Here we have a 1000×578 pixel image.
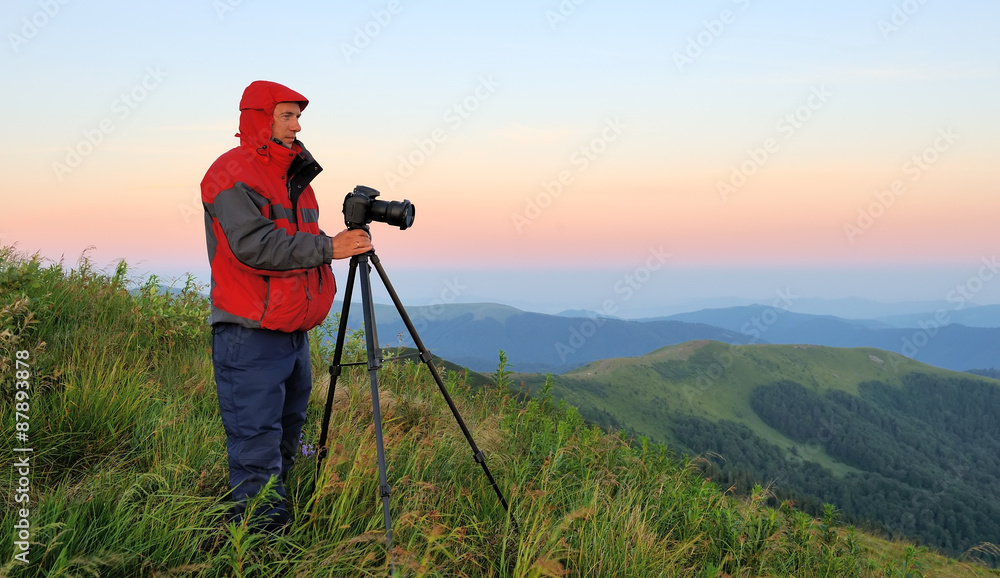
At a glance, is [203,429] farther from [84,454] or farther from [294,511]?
[294,511]

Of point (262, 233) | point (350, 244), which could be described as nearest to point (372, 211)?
point (350, 244)

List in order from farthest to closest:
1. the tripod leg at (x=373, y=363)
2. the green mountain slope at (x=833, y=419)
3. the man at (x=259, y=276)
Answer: the green mountain slope at (x=833, y=419) < the man at (x=259, y=276) < the tripod leg at (x=373, y=363)

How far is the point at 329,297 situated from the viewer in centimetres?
375

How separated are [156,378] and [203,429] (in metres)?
1.68

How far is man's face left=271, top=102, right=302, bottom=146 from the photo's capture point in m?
3.53

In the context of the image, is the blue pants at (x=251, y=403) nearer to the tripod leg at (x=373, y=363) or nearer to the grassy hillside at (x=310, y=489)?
the grassy hillside at (x=310, y=489)

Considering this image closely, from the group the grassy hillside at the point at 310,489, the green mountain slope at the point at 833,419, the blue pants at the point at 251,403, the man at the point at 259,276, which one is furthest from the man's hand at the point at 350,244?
the green mountain slope at the point at 833,419

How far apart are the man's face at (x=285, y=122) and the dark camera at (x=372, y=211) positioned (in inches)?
24.2

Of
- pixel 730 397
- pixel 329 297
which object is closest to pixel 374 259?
pixel 329 297

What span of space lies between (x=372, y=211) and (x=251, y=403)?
136 centimetres

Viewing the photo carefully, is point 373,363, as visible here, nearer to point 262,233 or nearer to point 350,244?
point 350,244

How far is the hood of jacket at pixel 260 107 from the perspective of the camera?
3480 millimetres

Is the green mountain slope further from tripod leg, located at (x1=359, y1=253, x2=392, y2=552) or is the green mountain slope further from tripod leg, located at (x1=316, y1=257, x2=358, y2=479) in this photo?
tripod leg, located at (x1=359, y1=253, x2=392, y2=552)

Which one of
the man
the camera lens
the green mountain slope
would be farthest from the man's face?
the green mountain slope
